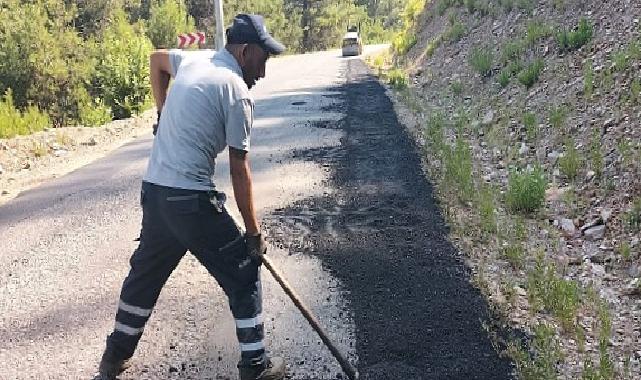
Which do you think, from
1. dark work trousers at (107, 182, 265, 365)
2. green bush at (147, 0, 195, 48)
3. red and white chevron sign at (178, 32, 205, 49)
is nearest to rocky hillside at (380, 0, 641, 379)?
dark work trousers at (107, 182, 265, 365)

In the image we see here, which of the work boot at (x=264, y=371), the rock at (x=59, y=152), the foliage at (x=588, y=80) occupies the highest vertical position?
the foliage at (x=588, y=80)

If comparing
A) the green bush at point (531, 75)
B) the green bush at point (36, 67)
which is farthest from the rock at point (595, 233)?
the green bush at point (36, 67)

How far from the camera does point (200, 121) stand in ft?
9.29

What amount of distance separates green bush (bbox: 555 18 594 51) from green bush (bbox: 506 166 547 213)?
3.48 metres

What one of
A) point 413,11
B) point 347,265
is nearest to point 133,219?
point 347,265

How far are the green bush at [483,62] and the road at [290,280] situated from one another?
378cm

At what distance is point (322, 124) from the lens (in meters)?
10.2

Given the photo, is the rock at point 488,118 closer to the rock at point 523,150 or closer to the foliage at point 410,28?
the rock at point 523,150

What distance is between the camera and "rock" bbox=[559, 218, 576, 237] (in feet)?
16.5

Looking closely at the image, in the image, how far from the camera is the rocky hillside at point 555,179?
3609 millimetres

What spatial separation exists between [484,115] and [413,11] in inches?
681

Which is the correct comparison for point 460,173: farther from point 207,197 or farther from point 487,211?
point 207,197

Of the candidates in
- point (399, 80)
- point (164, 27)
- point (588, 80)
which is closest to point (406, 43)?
point (399, 80)

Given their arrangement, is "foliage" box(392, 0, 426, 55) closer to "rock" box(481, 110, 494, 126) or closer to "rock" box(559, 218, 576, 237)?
"rock" box(481, 110, 494, 126)
